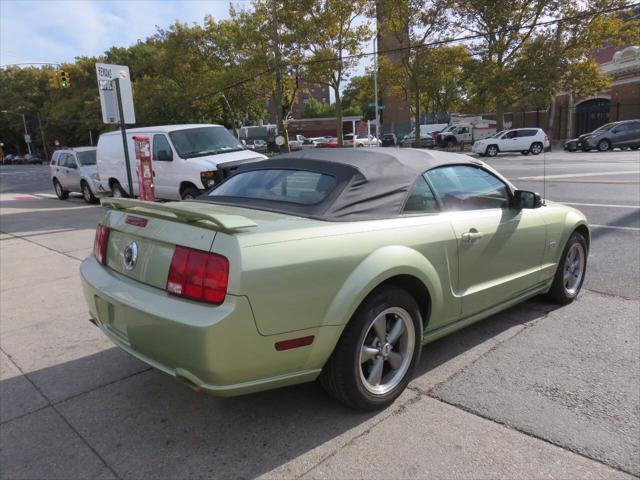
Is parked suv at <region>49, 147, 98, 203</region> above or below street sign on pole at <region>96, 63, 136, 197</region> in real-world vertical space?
below

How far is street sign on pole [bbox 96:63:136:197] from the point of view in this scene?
929cm

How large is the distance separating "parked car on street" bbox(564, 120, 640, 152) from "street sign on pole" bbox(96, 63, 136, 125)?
2817cm

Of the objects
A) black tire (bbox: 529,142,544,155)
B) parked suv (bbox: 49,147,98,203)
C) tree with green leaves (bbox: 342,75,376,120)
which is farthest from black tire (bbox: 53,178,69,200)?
tree with green leaves (bbox: 342,75,376,120)

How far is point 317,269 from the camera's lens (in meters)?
2.52

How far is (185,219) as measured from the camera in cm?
261

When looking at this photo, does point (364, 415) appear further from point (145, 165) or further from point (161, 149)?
point (161, 149)

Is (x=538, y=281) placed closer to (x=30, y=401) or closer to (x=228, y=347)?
(x=228, y=347)

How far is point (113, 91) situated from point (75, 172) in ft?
24.2

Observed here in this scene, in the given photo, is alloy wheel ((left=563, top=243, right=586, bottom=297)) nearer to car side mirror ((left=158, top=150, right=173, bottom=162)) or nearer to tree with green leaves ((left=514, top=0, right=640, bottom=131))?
car side mirror ((left=158, top=150, right=173, bottom=162))

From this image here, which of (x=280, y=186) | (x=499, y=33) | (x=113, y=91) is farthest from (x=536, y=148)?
(x=280, y=186)

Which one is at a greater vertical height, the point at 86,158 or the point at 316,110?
the point at 316,110

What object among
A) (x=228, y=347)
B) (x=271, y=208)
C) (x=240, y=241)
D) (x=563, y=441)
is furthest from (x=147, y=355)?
(x=563, y=441)

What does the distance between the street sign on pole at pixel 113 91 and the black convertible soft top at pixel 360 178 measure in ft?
22.2

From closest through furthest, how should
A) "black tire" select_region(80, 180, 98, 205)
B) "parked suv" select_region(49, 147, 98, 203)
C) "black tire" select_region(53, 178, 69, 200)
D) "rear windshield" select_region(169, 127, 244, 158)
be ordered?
"rear windshield" select_region(169, 127, 244, 158) < "parked suv" select_region(49, 147, 98, 203) < "black tire" select_region(80, 180, 98, 205) < "black tire" select_region(53, 178, 69, 200)
